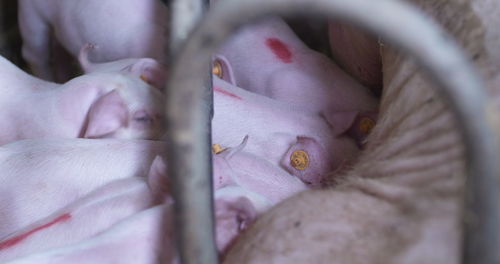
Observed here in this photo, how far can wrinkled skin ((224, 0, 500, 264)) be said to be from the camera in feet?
2.16

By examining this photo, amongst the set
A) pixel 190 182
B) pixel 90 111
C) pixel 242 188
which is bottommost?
pixel 90 111

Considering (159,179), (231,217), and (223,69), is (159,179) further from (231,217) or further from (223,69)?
(223,69)

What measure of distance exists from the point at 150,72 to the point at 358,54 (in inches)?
21.8

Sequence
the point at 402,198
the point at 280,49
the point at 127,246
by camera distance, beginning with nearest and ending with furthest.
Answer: the point at 402,198, the point at 127,246, the point at 280,49

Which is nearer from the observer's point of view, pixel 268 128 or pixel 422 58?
pixel 422 58

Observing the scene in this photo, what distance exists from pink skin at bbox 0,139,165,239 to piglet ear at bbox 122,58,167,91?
10.9 inches

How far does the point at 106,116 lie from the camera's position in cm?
146

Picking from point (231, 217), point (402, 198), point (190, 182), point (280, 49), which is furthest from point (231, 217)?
point (280, 49)

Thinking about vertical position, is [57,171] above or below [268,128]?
below

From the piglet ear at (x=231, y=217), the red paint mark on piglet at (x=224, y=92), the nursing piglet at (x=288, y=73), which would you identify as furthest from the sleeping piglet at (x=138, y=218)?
the nursing piglet at (x=288, y=73)

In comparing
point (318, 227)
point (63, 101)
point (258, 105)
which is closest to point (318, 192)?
point (318, 227)

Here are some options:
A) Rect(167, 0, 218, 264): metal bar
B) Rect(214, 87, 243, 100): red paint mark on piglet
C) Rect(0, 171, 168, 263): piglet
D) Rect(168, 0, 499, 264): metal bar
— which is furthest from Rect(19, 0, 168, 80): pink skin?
Rect(168, 0, 499, 264): metal bar

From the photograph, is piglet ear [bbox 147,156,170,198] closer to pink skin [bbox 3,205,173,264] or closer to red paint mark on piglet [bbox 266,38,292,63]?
pink skin [bbox 3,205,173,264]

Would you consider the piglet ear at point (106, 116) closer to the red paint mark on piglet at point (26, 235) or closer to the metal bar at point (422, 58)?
the red paint mark on piglet at point (26, 235)
